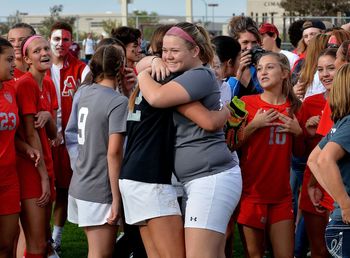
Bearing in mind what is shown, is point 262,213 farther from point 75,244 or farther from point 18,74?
point 75,244

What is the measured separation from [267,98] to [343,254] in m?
1.90

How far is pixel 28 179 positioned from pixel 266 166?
5.91 ft

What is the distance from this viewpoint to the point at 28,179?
6008 millimetres

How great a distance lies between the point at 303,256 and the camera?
7426 mm

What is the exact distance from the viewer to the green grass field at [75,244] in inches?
306

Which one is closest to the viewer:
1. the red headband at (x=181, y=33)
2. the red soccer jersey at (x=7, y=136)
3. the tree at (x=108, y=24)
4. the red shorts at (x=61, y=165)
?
the red headband at (x=181, y=33)

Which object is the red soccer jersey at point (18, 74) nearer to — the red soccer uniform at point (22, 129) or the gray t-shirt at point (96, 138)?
the red soccer uniform at point (22, 129)

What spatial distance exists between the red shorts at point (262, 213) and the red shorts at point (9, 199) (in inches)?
65.1

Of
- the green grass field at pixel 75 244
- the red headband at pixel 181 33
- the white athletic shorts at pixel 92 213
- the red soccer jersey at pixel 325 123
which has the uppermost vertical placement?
the red headband at pixel 181 33

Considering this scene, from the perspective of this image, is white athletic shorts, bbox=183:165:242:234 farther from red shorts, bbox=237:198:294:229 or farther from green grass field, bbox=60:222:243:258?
green grass field, bbox=60:222:243:258

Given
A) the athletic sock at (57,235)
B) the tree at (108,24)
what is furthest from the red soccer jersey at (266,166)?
the tree at (108,24)

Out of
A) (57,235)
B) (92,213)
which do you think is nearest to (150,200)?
(92,213)

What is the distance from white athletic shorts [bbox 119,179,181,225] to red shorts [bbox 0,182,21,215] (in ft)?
4.15

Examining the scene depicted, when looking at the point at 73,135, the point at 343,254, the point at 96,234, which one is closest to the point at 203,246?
the point at 343,254
